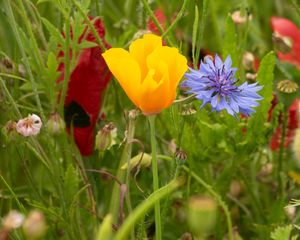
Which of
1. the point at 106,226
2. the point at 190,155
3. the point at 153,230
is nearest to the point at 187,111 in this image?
the point at 190,155

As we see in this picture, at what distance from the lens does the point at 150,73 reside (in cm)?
58

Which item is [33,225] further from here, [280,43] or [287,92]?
[280,43]

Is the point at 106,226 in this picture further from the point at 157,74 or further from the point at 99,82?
the point at 99,82

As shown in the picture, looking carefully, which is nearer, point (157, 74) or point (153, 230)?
point (157, 74)

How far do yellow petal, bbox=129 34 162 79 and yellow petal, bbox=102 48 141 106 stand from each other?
13 mm

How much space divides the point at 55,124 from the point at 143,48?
0.19m

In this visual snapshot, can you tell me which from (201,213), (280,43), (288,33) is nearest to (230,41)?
(280,43)

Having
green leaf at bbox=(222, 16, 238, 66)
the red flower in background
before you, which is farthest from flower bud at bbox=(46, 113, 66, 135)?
green leaf at bbox=(222, 16, 238, 66)

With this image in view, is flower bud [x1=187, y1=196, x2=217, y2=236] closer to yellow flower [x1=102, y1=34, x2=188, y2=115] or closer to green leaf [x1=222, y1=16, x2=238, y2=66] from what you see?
yellow flower [x1=102, y1=34, x2=188, y2=115]

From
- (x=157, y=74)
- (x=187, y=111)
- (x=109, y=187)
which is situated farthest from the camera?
(x=109, y=187)

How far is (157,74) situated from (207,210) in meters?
0.19

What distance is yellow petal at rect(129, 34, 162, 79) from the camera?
619 millimetres

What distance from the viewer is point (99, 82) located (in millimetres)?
905

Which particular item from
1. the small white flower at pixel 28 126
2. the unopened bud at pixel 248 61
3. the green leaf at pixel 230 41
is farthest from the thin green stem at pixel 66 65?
the unopened bud at pixel 248 61
